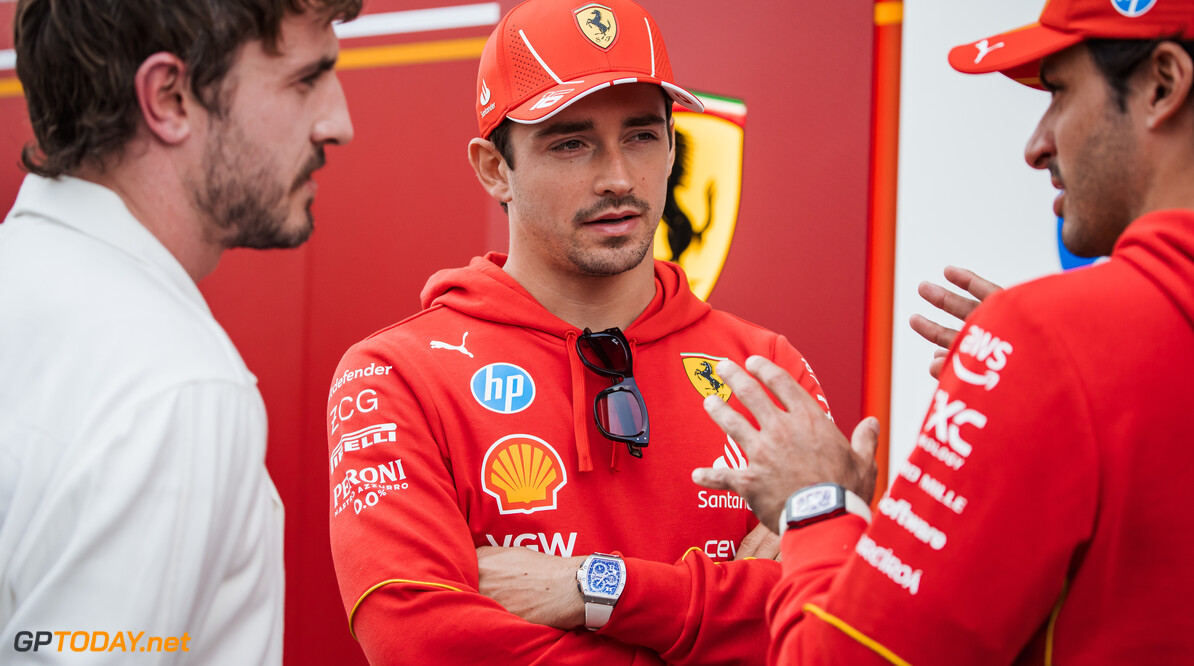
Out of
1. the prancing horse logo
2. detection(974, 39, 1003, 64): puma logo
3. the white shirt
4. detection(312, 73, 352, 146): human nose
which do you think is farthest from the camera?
the prancing horse logo

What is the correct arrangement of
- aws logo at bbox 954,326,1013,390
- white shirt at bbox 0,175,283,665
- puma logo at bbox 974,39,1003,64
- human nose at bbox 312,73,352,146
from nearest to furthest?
white shirt at bbox 0,175,283,665 → aws logo at bbox 954,326,1013,390 → human nose at bbox 312,73,352,146 → puma logo at bbox 974,39,1003,64

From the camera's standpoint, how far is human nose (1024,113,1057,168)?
1160 millimetres

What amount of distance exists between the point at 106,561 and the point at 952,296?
1245mm

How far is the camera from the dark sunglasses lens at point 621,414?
1.54 metres

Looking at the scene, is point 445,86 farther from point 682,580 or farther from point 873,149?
point 682,580

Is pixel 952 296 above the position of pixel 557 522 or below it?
above

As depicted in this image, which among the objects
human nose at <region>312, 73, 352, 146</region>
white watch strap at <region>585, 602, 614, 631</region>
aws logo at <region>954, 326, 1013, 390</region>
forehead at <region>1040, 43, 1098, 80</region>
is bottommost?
white watch strap at <region>585, 602, 614, 631</region>

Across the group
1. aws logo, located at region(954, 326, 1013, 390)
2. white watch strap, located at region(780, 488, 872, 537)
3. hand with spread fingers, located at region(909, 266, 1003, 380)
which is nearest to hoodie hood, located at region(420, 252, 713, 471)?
hand with spread fingers, located at region(909, 266, 1003, 380)

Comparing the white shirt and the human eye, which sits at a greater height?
the human eye

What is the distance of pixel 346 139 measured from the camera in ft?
3.89

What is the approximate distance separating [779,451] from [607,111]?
0.77 metres

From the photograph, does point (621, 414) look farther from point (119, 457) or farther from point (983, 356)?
point (119, 457)

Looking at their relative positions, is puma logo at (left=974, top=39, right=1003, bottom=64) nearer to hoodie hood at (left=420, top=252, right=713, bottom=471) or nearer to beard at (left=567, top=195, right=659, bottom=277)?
beard at (left=567, top=195, right=659, bottom=277)

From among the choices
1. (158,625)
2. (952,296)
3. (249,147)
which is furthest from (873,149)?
(158,625)
